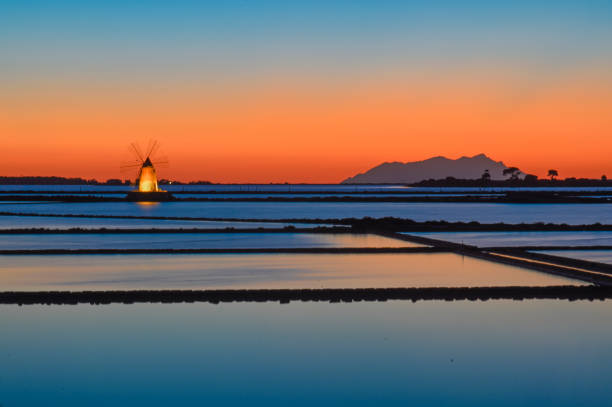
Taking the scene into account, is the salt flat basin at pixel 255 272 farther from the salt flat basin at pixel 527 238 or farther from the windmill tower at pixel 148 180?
the windmill tower at pixel 148 180

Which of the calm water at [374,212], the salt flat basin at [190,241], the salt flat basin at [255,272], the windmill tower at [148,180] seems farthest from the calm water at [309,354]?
the windmill tower at [148,180]

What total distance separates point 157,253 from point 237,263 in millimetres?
2372

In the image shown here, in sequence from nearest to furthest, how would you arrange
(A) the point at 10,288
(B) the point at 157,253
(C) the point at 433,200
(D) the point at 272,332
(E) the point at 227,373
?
(E) the point at 227,373, (D) the point at 272,332, (A) the point at 10,288, (B) the point at 157,253, (C) the point at 433,200

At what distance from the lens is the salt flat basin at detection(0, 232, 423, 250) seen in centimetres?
1571

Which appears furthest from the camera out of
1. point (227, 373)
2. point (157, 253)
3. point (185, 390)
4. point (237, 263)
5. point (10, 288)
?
point (157, 253)

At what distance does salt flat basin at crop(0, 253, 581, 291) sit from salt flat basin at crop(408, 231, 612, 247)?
3833mm

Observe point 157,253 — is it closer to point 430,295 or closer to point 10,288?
point 10,288

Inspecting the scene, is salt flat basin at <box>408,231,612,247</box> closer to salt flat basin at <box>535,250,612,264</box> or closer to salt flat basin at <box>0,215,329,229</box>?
salt flat basin at <box>535,250,612,264</box>

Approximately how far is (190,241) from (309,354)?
11205 mm

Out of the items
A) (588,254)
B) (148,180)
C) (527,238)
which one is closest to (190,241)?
(527,238)

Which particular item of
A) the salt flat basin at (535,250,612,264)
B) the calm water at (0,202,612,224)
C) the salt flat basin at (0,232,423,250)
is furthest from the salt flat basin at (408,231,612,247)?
the calm water at (0,202,612,224)

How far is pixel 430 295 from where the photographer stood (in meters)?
8.54

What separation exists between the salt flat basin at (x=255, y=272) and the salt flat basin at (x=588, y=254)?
206cm

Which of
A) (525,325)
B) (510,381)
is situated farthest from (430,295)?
(510,381)
